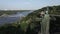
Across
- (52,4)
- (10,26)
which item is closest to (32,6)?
(52,4)

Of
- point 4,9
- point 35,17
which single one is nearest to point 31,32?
point 35,17

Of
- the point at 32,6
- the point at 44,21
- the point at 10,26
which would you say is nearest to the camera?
the point at 44,21

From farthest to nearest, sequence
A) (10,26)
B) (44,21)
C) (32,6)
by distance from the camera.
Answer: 1. (32,6)
2. (10,26)
3. (44,21)

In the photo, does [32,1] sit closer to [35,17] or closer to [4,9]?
[35,17]

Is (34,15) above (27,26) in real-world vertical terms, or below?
above

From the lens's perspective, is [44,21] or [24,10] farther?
[24,10]

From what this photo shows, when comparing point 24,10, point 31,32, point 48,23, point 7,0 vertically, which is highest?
point 7,0

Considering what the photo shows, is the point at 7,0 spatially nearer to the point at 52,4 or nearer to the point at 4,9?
the point at 4,9

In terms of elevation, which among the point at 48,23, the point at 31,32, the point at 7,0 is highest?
the point at 7,0

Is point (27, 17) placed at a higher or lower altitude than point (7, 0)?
lower
